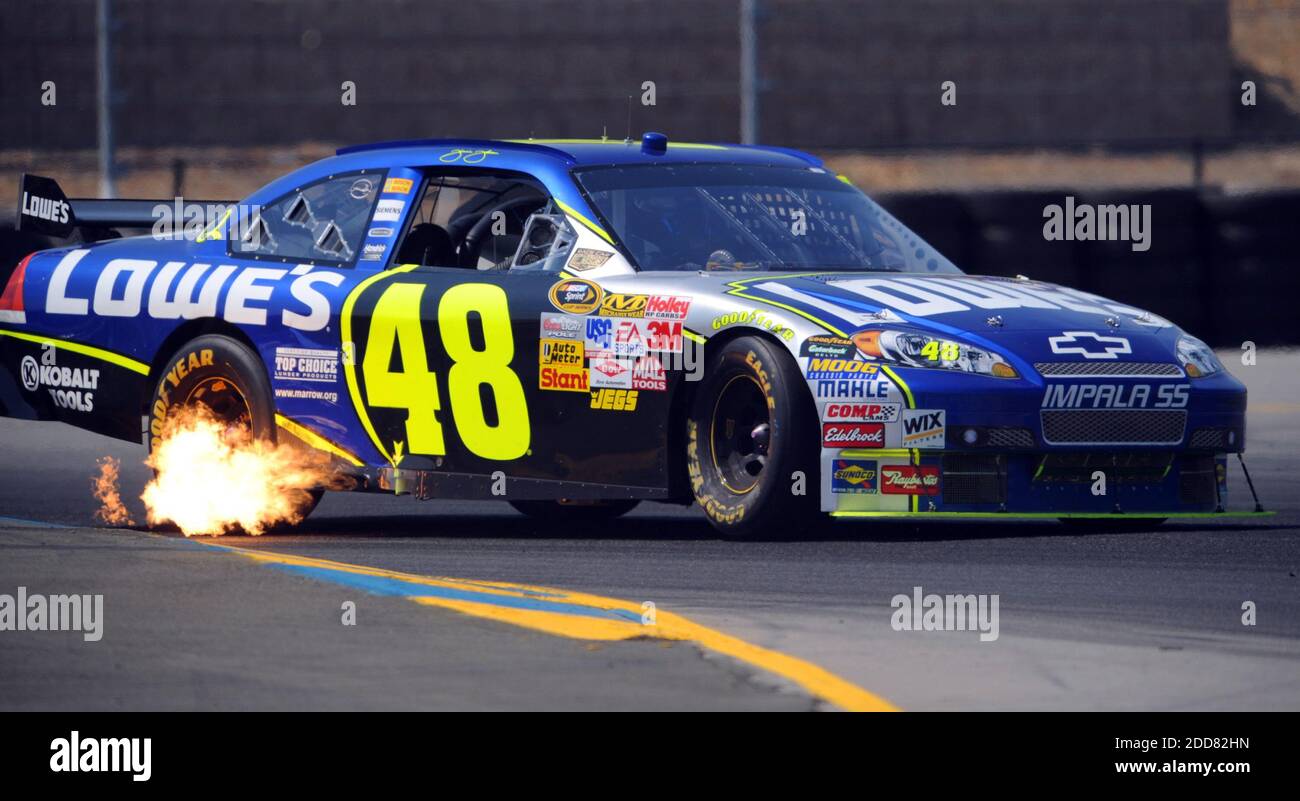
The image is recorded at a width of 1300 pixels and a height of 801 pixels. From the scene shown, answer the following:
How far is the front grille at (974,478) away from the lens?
8.14 m

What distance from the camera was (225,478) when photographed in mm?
9500

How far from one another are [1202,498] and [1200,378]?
44 centimetres

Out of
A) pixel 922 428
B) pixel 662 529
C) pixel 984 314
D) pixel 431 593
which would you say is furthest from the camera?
pixel 662 529

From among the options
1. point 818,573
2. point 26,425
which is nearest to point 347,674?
point 818,573

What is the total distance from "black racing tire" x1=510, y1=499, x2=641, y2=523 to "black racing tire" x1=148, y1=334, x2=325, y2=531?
1039mm

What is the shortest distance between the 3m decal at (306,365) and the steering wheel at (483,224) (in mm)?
696

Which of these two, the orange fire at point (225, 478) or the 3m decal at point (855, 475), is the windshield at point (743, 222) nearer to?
the 3m decal at point (855, 475)

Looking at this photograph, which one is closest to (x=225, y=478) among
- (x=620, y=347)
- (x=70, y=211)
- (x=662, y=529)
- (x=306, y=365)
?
(x=306, y=365)

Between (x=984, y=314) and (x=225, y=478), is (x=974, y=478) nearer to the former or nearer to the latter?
(x=984, y=314)

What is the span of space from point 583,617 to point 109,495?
4.81 meters

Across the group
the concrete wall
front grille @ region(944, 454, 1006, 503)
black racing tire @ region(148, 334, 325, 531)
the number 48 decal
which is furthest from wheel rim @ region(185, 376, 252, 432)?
the concrete wall

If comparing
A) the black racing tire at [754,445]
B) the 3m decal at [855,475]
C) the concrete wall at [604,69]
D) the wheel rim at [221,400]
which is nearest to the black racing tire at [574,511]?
the wheel rim at [221,400]

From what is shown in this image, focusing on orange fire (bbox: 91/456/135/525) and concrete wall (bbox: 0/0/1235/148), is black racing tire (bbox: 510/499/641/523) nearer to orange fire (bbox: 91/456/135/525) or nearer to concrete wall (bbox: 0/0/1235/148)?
orange fire (bbox: 91/456/135/525)

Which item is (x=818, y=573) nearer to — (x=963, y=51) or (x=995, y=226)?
(x=995, y=226)
